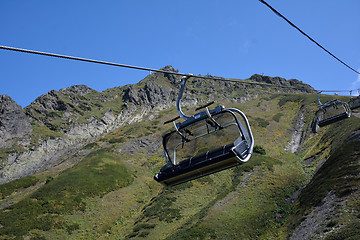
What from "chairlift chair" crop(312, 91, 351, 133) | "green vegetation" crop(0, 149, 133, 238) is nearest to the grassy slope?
"green vegetation" crop(0, 149, 133, 238)

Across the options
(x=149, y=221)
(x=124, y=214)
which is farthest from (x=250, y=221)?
(x=124, y=214)

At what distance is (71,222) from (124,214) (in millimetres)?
6839

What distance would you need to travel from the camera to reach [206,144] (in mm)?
11391

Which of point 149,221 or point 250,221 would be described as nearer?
point 250,221

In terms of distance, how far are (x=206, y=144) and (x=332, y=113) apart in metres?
16.3

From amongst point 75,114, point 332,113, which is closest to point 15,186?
point 332,113

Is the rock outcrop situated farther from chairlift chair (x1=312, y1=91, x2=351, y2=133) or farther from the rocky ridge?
chairlift chair (x1=312, y1=91, x2=351, y2=133)

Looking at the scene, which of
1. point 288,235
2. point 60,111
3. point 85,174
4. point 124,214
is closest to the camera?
point 288,235

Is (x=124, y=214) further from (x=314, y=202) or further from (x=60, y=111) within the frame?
(x=60, y=111)

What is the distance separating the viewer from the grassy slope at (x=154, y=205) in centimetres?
2856

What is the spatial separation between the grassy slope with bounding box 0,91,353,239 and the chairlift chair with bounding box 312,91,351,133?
34.6ft

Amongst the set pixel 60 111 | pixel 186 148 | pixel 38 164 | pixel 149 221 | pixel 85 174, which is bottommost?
pixel 149 221

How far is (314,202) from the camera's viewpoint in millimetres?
26094

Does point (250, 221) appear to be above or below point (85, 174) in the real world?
below
